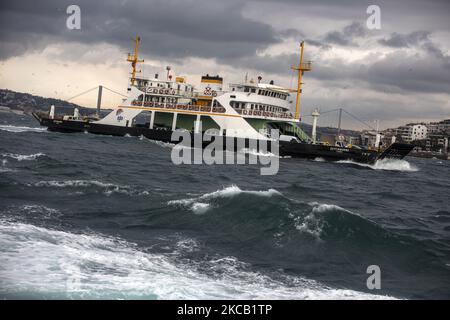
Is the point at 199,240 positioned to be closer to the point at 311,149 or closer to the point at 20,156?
the point at 20,156

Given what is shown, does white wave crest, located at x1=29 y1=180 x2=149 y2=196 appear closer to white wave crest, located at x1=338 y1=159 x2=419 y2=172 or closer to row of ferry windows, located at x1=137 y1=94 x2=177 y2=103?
white wave crest, located at x1=338 y1=159 x2=419 y2=172

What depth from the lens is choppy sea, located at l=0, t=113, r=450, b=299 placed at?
402 inches

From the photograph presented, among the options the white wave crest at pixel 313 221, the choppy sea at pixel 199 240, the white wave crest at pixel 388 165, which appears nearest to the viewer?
the choppy sea at pixel 199 240

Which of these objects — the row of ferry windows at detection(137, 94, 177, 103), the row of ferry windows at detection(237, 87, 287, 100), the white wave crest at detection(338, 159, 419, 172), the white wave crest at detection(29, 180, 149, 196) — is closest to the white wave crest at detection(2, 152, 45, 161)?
the white wave crest at detection(29, 180, 149, 196)

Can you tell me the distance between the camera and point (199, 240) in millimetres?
14070

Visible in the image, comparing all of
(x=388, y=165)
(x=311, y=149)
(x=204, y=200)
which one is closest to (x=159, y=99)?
(x=311, y=149)

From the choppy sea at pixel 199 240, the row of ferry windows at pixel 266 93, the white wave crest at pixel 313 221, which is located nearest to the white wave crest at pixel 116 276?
the choppy sea at pixel 199 240

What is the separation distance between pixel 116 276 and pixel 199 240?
404cm

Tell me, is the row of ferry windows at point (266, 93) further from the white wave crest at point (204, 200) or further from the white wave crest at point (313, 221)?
the white wave crest at point (313, 221)

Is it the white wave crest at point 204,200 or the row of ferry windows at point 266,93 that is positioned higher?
the row of ferry windows at point 266,93

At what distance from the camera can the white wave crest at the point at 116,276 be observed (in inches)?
372

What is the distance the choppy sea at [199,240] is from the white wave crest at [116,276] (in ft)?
0.08

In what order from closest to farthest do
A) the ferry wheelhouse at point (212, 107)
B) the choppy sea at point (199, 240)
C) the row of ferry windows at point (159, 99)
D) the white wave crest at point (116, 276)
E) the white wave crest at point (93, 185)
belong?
the white wave crest at point (116, 276), the choppy sea at point (199, 240), the white wave crest at point (93, 185), the ferry wheelhouse at point (212, 107), the row of ferry windows at point (159, 99)

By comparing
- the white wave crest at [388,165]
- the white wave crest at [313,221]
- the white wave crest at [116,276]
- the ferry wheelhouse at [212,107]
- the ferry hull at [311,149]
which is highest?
the ferry wheelhouse at [212,107]
